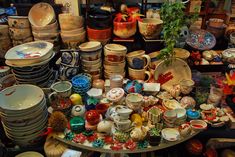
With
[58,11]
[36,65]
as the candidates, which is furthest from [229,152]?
[58,11]

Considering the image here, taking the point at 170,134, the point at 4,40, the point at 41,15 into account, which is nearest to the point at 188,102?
the point at 170,134

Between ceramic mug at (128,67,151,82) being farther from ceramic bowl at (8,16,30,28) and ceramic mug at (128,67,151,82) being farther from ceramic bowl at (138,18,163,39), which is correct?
ceramic bowl at (8,16,30,28)

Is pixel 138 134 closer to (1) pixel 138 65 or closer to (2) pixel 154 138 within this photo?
(2) pixel 154 138

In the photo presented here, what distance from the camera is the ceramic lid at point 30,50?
144 centimetres

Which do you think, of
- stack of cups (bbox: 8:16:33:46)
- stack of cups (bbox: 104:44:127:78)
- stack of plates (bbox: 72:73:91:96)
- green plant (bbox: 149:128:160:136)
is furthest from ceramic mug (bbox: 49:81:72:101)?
green plant (bbox: 149:128:160:136)

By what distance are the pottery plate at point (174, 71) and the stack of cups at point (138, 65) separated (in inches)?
3.2

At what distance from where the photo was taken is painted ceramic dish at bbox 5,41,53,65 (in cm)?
139

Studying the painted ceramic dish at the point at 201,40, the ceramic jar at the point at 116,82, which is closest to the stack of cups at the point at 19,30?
the ceramic jar at the point at 116,82

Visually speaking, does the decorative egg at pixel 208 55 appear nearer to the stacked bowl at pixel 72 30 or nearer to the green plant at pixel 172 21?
the green plant at pixel 172 21

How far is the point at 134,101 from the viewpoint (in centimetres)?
137

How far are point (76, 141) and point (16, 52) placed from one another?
2.21 ft

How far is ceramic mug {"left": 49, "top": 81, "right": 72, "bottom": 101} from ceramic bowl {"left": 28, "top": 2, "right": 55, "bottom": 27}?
424mm

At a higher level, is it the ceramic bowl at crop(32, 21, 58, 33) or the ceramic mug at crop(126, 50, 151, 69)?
the ceramic bowl at crop(32, 21, 58, 33)

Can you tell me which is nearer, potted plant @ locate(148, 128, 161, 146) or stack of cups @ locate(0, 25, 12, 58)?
potted plant @ locate(148, 128, 161, 146)
